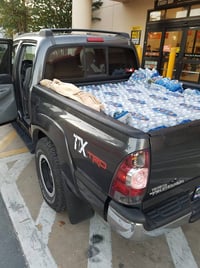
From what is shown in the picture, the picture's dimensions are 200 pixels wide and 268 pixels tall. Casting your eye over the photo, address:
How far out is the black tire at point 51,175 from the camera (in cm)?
219

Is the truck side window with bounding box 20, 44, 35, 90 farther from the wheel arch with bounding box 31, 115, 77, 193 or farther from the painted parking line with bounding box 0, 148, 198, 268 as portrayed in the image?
the painted parking line with bounding box 0, 148, 198, 268

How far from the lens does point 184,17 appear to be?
7000 millimetres

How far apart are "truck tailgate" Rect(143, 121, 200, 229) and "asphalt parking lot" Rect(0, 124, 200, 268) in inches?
25.0

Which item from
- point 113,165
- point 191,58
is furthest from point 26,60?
point 191,58

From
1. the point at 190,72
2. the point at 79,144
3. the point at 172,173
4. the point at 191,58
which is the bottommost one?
the point at 190,72

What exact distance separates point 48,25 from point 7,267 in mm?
11588

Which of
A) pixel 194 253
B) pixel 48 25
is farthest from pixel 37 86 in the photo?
pixel 48 25

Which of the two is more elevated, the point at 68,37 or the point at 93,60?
the point at 68,37

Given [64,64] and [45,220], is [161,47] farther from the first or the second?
[45,220]

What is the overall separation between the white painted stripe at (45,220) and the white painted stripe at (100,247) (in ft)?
1.40

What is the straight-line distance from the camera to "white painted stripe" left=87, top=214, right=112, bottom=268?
1.93 meters

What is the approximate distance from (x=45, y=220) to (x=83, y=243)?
506 mm

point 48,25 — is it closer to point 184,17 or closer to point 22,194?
point 184,17

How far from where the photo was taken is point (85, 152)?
165 centimetres
